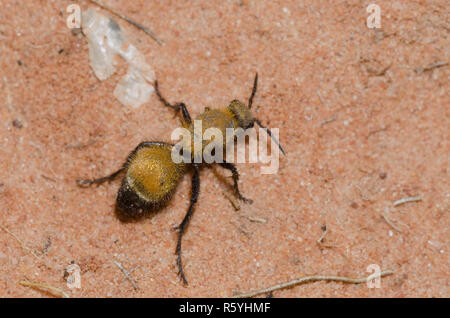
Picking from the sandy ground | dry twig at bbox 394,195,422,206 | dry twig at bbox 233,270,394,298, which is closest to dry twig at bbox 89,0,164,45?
the sandy ground

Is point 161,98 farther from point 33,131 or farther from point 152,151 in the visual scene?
point 33,131

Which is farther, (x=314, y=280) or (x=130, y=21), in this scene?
(x=130, y=21)

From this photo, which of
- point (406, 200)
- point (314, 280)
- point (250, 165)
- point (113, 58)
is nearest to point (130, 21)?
point (113, 58)

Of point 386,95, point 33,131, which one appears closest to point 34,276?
point 33,131

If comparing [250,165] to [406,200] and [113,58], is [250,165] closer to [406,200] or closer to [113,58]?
[406,200]

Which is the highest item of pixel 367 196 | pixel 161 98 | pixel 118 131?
pixel 161 98

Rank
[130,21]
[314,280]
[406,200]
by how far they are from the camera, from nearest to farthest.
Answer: [314,280] → [406,200] → [130,21]

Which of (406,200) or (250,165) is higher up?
(250,165)
